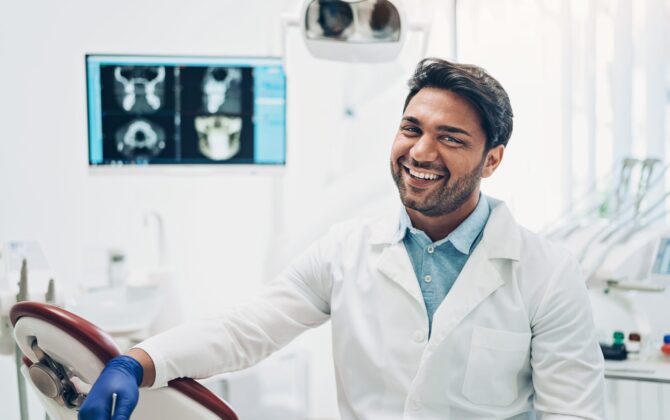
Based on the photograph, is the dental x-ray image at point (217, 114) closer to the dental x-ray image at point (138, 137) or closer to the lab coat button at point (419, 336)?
the dental x-ray image at point (138, 137)

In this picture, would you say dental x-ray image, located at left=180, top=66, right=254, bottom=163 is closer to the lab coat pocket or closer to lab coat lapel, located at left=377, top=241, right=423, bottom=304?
lab coat lapel, located at left=377, top=241, right=423, bottom=304

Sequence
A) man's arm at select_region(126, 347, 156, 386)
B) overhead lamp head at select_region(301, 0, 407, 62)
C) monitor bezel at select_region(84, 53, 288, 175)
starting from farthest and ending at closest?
monitor bezel at select_region(84, 53, 288, 175) < overhead lamp head at select_region(301, 0, 407, 62) < man's arm at select_region(126, 347, 156, 386)

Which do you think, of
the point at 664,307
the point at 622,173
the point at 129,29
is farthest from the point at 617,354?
the point at 129,29

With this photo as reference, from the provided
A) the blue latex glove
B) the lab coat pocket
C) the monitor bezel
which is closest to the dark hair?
the lab coat pocket

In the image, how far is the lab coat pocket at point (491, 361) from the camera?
1.41 meters

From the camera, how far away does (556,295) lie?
1405mm

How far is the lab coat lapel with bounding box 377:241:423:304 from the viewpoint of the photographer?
1.46 meters

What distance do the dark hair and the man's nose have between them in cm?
11

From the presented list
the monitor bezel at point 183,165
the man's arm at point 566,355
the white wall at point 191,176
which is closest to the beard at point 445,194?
the man's arm at point 566,355

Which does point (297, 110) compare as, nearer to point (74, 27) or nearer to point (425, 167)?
point (74, 27)

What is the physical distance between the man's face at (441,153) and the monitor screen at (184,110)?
1.37 metres

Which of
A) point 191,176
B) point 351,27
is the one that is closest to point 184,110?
point 191,176

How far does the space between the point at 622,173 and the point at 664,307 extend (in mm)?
451

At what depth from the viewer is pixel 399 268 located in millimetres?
1500
